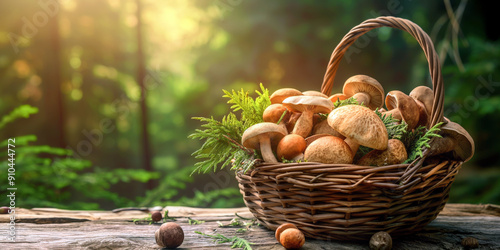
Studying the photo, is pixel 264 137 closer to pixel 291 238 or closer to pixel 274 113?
pixel 274 113

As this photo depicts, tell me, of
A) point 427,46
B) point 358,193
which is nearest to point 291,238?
point 358,193

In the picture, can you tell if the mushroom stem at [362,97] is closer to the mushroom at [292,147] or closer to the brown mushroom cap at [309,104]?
the brown mushroom cap at [309,104]

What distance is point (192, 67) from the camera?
329 cm

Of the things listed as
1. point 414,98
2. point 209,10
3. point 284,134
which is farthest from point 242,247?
point 209,10

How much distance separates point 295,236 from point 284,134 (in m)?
0.33

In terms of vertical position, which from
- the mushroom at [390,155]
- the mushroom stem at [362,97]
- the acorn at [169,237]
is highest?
the mushroom stem at [362,97]

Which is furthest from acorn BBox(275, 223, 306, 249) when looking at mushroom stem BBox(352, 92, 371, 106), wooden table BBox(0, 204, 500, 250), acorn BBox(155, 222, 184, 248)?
mushroom stem BBox(352, 92, 371, 106)

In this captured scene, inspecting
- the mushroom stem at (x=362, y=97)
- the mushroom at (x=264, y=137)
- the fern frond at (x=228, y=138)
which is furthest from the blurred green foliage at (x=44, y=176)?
the mushroom stem at (x=362, y=97)

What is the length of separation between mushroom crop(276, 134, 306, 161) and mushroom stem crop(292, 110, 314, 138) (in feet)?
0.23

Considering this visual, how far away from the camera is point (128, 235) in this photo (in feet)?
3.91

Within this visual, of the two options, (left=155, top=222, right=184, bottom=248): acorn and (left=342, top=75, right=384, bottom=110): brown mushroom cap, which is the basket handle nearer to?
(left=342, top=75, right=384, bottom=110): brown mushroom cap

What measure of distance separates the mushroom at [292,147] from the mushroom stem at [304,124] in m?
0.07

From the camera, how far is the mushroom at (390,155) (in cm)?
100

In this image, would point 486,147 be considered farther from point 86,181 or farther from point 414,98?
point 86,181
